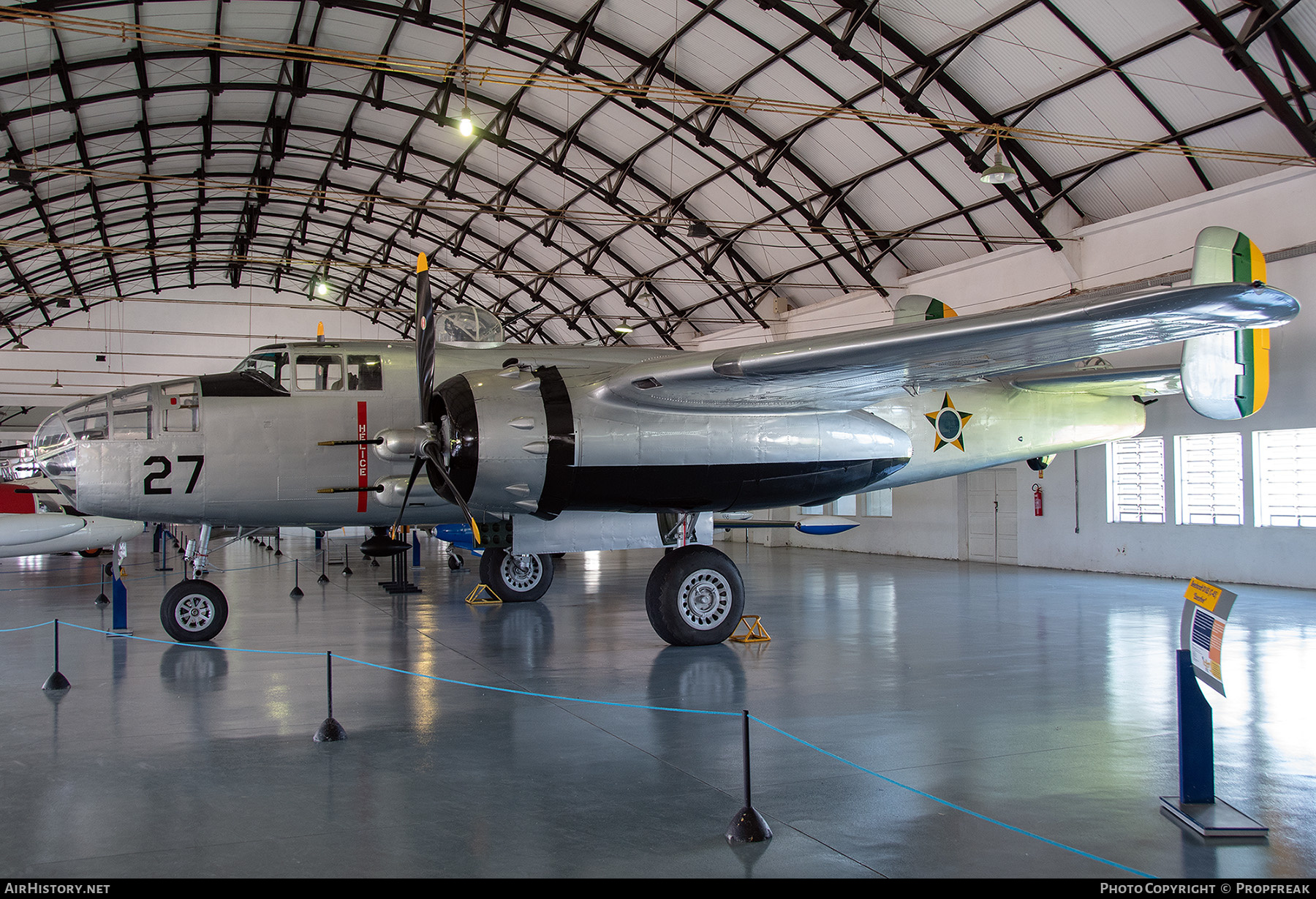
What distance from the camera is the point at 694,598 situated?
34.2ft

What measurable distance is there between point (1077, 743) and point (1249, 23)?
13.7 meters

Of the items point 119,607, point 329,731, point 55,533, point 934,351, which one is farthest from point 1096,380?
point 55,533

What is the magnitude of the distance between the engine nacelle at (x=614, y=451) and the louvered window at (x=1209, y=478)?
11.0 metres

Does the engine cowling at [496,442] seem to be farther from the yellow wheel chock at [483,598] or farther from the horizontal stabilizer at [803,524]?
the horizontal stabilizer at [803,524]

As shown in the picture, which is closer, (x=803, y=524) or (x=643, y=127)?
(x=803, y=524)

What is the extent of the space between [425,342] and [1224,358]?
10.3m

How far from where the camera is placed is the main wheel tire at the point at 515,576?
15.5 metres

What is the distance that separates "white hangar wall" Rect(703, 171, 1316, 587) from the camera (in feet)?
52.1

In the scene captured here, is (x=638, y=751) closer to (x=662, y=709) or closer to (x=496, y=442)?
(x=662, y=709)

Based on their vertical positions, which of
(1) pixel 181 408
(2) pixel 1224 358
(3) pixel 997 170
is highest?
(3) pixel 997 170

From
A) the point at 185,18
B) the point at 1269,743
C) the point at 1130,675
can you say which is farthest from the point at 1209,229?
the point at 185,18

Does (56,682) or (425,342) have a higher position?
(425,342)

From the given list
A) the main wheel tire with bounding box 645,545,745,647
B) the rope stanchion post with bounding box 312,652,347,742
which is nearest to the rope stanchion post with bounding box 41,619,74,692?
the rope stanchion post with bounding box 312,652,347,742

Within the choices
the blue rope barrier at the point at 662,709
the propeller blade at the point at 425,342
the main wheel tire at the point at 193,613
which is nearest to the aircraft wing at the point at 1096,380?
the blue rope barrier at the point at 662,709
